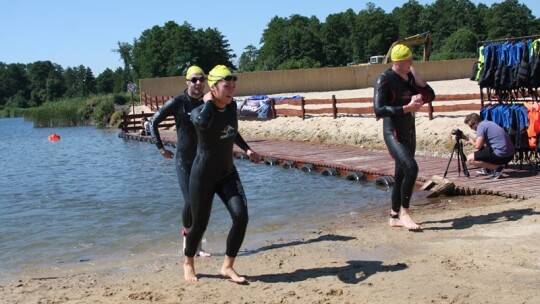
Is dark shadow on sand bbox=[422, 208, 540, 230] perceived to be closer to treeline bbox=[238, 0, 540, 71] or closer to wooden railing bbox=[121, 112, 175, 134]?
wooden railing bbox=[121, 112, 175, 134]

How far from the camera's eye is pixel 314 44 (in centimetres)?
9644

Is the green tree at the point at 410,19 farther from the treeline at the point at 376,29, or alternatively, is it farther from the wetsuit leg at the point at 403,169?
the wetsuit leg at the point at 403,169

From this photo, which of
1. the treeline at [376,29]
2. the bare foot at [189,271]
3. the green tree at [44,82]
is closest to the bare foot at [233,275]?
the bare foot at [189,271]

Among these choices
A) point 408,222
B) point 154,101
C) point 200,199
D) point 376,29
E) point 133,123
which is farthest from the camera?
point 376,29

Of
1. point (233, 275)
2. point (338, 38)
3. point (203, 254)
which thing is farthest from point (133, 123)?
point (338, 38)

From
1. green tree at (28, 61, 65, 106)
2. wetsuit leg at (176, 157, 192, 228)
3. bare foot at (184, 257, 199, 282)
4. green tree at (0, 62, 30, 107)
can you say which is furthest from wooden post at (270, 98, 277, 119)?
green tree at (0, 62, 30, 107)

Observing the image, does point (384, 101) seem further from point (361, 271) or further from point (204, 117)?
point (204, 117)

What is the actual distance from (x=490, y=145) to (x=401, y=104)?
3.80 m

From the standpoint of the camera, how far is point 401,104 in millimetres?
7648

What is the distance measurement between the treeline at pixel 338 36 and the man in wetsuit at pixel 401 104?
245ft

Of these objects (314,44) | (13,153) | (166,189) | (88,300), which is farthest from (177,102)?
(314,44)

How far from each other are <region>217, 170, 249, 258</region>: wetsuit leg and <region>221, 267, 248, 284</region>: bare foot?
7.4 inches

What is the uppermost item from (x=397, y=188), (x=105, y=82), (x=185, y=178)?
(x=105, y=82)

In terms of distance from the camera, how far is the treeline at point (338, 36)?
96.4 metres
